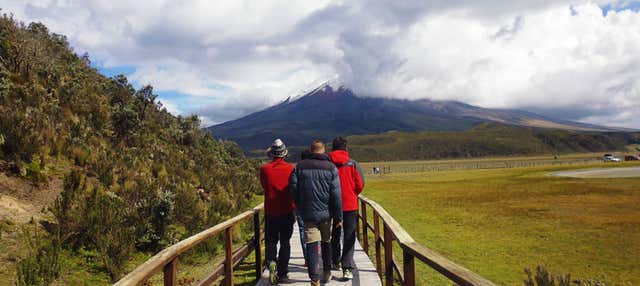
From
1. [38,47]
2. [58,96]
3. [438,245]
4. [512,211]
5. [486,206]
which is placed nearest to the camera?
[58,96]

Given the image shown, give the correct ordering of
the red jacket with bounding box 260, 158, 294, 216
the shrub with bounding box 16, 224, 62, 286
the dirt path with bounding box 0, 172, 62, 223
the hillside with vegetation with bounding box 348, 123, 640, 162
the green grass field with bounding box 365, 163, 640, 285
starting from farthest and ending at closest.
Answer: the hillside with vegetation with bounding box 348, 123, 640, 162
the green grass field with bounding box 365, 163, 640, 285
the dirt path with bounding box 0, 172, 62, 223
the red jacket with bounding box 260, 158, 294, 216
the shrub with bounding box 16, 224, 62, 286

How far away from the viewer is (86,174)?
9141 millimetres

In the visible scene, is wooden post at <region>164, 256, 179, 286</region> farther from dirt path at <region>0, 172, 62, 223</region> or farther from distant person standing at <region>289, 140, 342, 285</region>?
dirt path at <region>0, 172, 62, 223</region>

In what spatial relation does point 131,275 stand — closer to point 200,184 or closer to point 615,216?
point 200,184

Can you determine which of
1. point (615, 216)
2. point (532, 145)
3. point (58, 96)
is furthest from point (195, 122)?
point (532, 145)

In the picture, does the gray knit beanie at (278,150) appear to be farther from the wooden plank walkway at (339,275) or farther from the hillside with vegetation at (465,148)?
the hillside with vegetation at (465,148)

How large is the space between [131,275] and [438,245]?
41.2ft

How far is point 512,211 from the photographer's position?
70.7 feet

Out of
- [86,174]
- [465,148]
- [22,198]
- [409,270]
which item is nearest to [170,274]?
[409,270]

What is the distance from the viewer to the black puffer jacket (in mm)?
5168

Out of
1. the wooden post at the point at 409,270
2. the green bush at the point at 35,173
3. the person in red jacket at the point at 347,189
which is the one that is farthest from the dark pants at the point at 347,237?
the green bush at the point at 35,173

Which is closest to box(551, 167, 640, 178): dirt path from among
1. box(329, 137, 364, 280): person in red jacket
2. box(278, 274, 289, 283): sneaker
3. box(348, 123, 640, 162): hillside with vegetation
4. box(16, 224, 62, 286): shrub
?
box(329, 137, 364, 280): person in red jacket

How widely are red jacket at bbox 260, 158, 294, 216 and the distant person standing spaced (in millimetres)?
282

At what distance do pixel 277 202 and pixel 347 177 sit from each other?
1.07 metres
